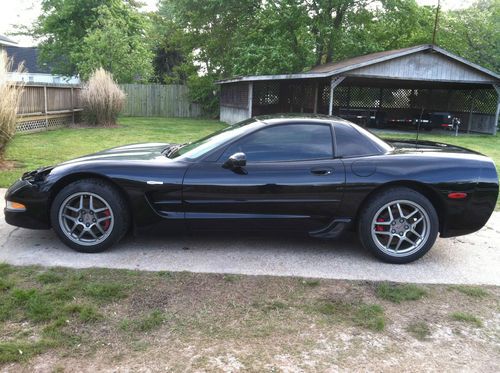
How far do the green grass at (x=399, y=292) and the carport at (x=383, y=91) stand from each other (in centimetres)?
1326

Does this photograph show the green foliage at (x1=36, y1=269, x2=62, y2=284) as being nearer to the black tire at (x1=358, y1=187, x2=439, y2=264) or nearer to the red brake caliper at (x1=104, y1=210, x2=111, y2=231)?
the red brake caliper at (x1=104, y1=210, x2=111, y2=231)

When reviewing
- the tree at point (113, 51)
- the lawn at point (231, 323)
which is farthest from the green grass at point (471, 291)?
the tree at point (113, 51)

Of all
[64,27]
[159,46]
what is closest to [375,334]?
[64,27]

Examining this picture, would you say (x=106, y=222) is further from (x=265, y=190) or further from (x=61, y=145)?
(x=61, y=145)

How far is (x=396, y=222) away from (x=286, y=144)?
4.21ft

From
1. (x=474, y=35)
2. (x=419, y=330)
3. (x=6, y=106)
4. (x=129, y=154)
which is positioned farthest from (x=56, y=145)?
(x=474, y=35)

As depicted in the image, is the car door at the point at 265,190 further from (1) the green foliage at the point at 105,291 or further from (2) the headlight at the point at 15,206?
(2) the headlight at the point at 15,206

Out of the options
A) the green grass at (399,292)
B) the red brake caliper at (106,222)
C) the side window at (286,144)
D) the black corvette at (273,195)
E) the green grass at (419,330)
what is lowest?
the green grass at (419,330)

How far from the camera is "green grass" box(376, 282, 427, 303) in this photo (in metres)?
3.59

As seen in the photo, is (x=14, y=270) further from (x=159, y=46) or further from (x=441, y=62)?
(x=159, y=46)

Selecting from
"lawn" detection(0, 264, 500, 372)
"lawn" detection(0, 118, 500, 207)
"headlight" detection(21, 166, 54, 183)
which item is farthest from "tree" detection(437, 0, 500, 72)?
"headlight" detection(21, 166, 54, 183)

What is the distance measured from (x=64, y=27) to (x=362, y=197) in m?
28.9

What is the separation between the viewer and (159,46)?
35250 millimetres

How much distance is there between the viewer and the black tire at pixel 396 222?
4.25 m
